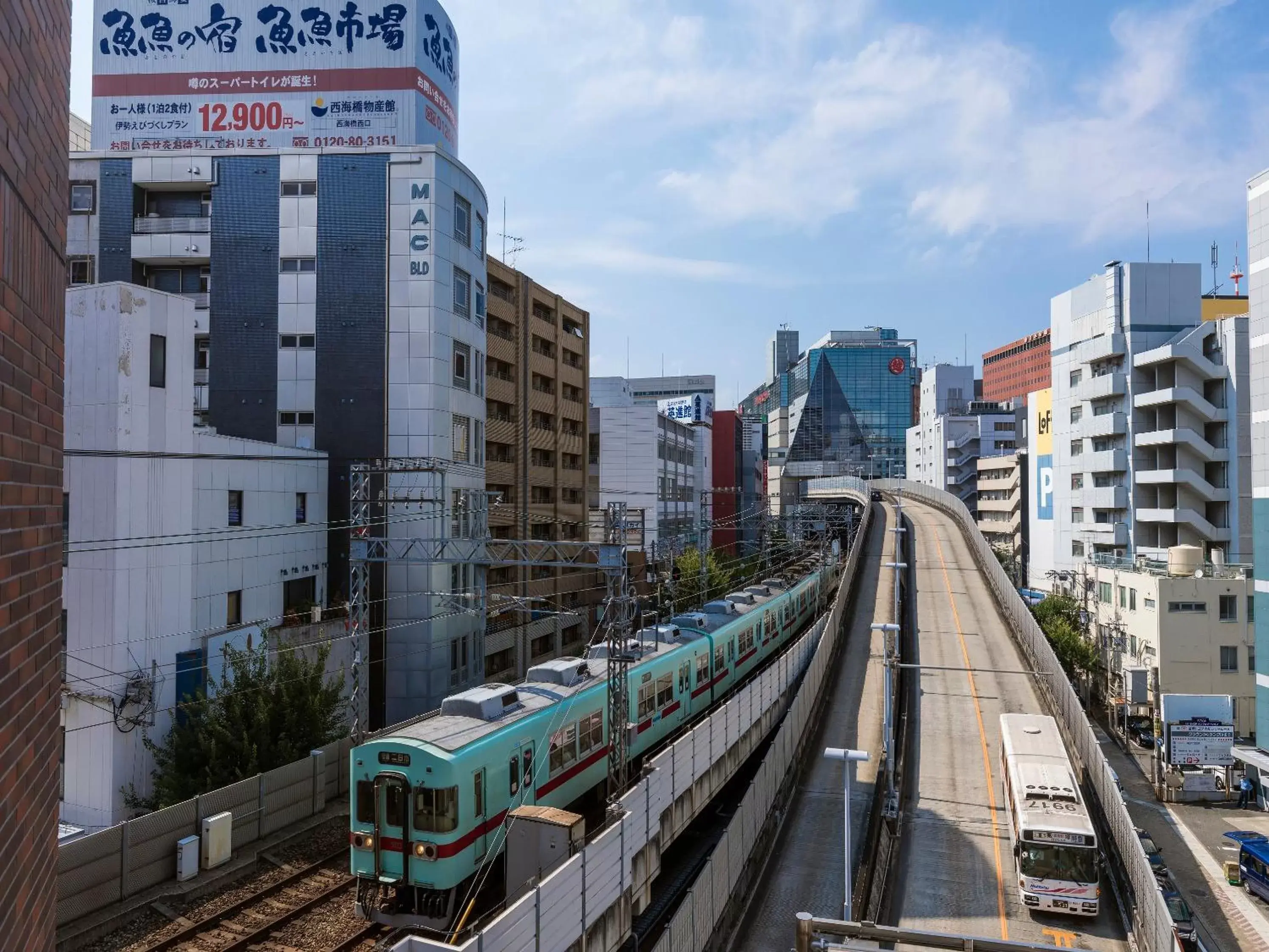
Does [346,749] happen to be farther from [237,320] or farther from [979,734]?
[979,734]

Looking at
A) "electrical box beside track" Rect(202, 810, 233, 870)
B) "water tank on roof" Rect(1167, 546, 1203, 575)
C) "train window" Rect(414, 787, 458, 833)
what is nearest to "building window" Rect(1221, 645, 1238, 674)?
"water tank on roof" Rect(1167, 546, 1203, 575)

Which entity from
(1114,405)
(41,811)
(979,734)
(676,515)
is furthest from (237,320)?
(1114,405)

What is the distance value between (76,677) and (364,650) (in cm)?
851

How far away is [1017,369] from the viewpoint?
6211 inches

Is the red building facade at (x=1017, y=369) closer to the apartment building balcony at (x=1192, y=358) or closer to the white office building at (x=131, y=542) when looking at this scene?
the apartment building balcony at (x=1192, y=358)

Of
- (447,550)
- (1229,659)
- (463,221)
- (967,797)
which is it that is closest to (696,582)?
(447,550)

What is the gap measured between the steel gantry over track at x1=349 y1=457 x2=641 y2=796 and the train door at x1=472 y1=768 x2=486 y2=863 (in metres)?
3.05

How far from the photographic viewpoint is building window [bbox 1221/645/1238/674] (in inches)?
1697

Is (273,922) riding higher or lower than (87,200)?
lower

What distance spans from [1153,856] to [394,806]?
2205 cm

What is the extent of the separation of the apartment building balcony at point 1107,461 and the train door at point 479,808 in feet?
169

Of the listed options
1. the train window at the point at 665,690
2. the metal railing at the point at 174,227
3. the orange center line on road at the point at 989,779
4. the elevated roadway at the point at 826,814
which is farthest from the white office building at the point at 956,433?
the metal railing at the point at 174,227

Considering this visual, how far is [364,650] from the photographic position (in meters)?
30.5

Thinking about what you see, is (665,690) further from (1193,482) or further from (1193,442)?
(1193,442)
